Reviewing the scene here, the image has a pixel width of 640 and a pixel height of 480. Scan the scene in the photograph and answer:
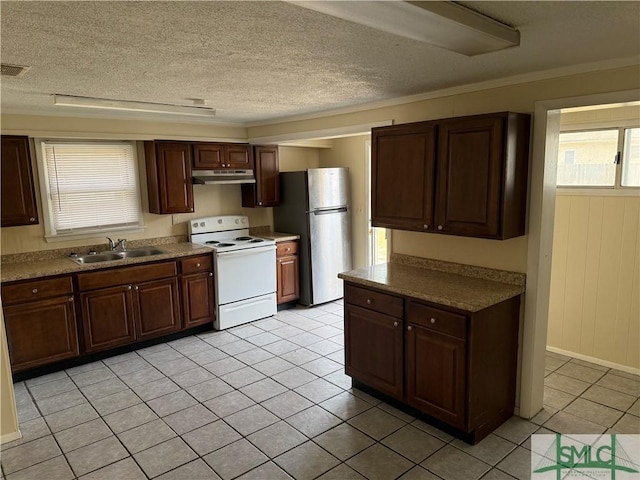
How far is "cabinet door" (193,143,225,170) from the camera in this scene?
4.73 metres

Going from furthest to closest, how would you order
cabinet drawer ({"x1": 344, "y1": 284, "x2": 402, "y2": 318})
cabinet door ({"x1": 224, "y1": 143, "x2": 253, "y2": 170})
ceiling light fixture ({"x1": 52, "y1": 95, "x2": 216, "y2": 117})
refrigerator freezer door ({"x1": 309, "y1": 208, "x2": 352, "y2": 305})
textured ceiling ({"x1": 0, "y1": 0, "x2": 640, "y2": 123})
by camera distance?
refrigerator freezer door ({"x1": 309, "y1": 208, "x2": 352, "y2": 305})
cabinet door ({"x1": 224, "y1": 143, "x2": 253, "y2": 170})
ceiling light fixture ({"x1": 52, "y1": 95, "x2": 216, "y2": 117})
cabinet drawer ({"x1": 344, "y1": 284, "x2": 402, "y2": 318})
textured ceiling ({"x1": 0, "y1": 0, "x2": 640, "y2": 123})

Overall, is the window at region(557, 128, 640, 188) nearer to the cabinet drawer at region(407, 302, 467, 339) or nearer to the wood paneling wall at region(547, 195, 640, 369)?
the wood paneling wall at region(547, 195, 640, 369)

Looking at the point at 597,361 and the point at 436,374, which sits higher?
the point at 436,374

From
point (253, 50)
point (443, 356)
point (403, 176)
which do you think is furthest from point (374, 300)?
point (253, 50)

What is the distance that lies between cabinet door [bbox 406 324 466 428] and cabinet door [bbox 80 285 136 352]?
2.65 m

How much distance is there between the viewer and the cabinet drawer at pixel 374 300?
2969 millimetres

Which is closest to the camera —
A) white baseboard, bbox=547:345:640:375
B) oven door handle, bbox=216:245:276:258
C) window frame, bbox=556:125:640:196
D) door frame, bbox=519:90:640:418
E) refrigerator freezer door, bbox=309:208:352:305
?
door frame, bbox=519:90:640:418

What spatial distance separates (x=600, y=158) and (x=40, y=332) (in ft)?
15.9

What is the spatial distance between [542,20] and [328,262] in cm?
397

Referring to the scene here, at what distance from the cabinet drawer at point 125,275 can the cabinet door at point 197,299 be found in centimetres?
21

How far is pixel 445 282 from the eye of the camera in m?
3.05

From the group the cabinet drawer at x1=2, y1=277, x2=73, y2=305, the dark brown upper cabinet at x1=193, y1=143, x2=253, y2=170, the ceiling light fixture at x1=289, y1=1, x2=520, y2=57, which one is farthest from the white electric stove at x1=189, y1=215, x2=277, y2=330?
the ceiling light fixture at x1=289, y1=1, x2=520, y2=57

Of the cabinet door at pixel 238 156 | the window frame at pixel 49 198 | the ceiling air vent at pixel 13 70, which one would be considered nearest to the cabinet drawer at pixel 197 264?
the window frame at pixel 49 198

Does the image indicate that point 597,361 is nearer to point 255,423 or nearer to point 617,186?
point 617,186
